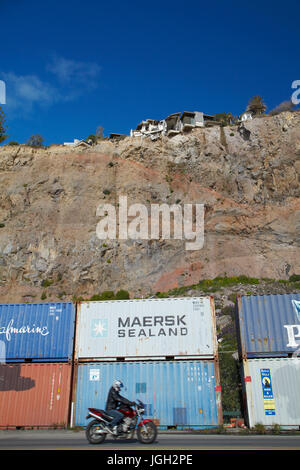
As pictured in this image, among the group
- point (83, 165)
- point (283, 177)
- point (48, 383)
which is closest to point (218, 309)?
point (48, 383)

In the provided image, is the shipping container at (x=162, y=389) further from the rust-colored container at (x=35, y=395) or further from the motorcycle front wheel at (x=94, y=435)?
the motorcycle front wheel at (x=94, y=435)

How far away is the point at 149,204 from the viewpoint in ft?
153

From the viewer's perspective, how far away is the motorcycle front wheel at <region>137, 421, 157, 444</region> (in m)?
9.12

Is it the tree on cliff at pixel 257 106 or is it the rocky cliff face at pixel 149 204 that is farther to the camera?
the tree on cliff at pixel 257 106

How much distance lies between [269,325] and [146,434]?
26.2 feet

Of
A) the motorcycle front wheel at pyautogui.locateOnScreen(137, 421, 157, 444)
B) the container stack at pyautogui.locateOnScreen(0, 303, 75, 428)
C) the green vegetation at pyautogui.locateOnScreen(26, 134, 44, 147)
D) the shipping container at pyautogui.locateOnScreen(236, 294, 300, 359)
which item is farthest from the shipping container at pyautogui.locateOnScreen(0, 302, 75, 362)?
the green vegetation at pyautogui.locateOnScreen(26, 134, 44, 147)

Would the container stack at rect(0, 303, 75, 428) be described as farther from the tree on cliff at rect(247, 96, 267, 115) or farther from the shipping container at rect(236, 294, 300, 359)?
the tree on cliff at rect(247, 96, 267, 115)

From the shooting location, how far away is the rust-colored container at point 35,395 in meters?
14.4

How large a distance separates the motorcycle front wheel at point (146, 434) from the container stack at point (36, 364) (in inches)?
253

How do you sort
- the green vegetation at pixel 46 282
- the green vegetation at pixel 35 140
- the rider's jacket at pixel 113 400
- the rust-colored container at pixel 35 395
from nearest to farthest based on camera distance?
the rider's jacket at pixel 113 400, the rust-colored container at pixel 35 395, the green vegetation at pixel 46 282, the green vegetation at pixel 35 140

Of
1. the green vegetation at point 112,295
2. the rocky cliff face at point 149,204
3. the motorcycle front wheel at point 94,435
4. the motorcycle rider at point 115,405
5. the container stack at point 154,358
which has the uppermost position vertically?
the rocky cliff face at point 149,204

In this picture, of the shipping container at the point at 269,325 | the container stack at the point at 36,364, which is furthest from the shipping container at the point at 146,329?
the shipping container at the point at 269,325

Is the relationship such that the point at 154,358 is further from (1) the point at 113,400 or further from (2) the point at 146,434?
(2) the point at 146,434

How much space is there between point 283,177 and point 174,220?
15.6 metres
